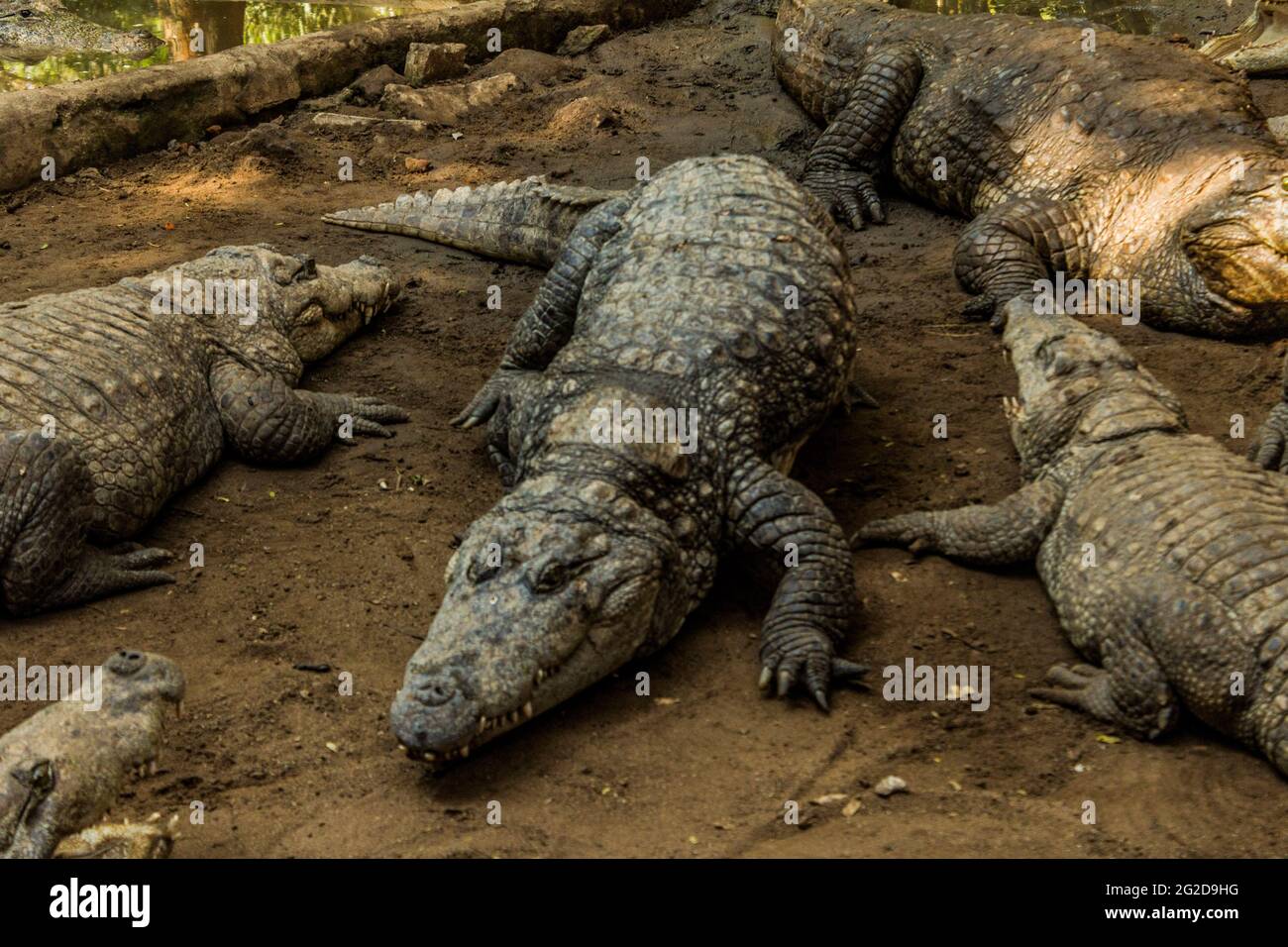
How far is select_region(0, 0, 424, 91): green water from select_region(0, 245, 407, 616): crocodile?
586 cm

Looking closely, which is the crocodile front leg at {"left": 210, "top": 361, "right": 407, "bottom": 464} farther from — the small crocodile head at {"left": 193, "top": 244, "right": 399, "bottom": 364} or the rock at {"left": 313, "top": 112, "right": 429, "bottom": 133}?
the rock at {"left": 313, "top": 112, "right": 429, "bottom": 133}

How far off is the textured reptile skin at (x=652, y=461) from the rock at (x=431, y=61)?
560 centimetres

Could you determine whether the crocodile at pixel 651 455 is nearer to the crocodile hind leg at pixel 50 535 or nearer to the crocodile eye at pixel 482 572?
the crocodile eye at pixel 482 572

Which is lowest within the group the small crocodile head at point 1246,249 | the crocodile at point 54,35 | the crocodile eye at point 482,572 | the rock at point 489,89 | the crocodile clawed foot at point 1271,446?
the crocodile at point 54,35

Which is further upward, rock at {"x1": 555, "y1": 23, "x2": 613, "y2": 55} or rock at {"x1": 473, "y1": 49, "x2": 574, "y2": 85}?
rock at {"x1": 555, "y1": 23, "x2": 613, "y2": 55}

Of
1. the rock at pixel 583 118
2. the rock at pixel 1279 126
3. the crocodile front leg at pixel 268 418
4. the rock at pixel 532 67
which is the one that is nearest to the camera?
the crocodile front leg at pixel 268 418

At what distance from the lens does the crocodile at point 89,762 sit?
10.8 ft

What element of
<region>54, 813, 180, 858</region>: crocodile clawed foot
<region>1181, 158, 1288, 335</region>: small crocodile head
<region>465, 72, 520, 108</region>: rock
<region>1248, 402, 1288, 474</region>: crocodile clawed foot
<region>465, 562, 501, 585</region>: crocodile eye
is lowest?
<region>54, 813, 180, 858</region>: crocodile clawed foot

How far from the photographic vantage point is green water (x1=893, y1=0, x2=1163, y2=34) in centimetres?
1209

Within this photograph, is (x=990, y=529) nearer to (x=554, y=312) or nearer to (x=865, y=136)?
(x=554, y=312)
